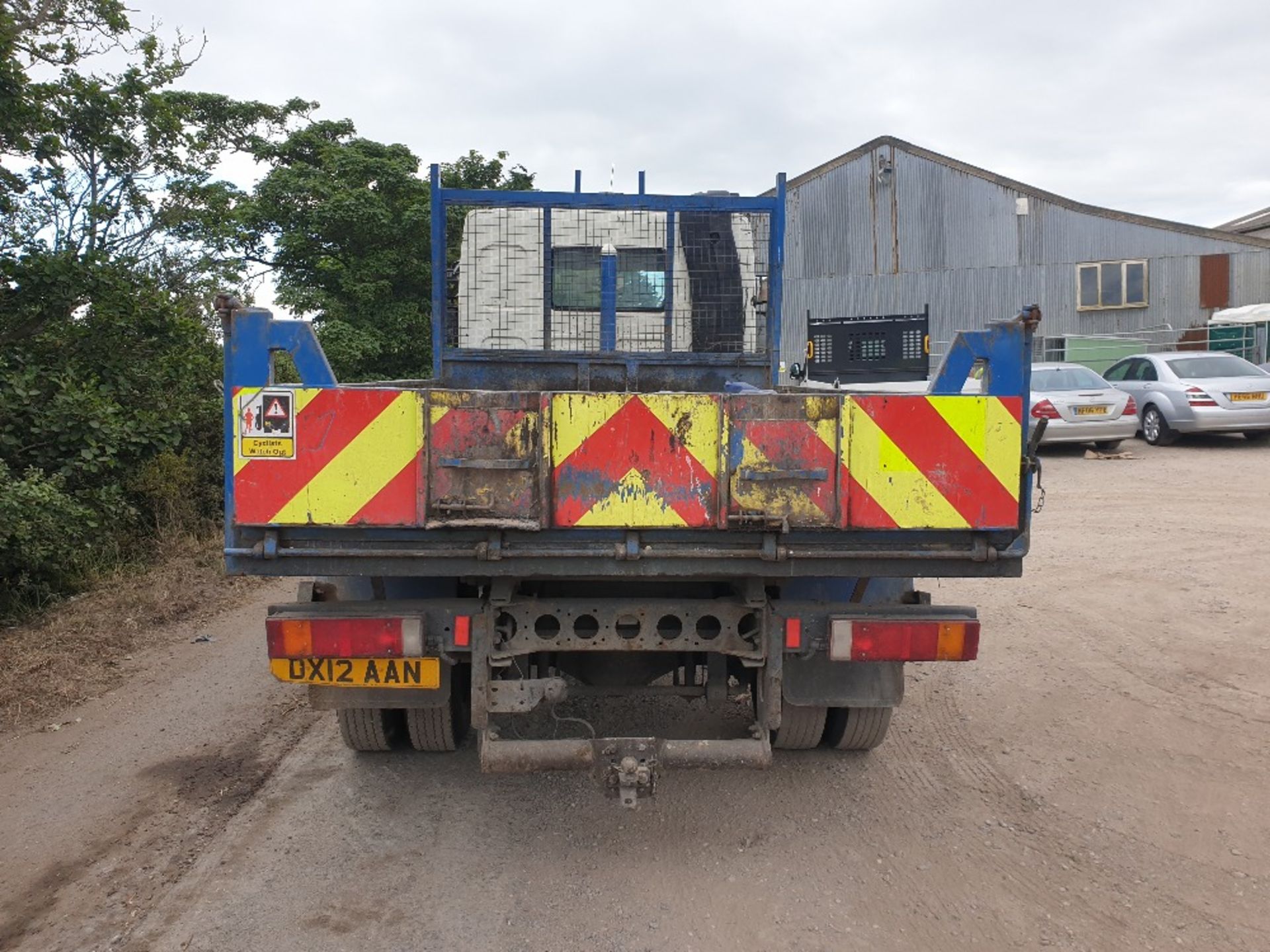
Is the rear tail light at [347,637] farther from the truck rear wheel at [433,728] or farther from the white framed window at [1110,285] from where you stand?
the white framed window at [1110,285]

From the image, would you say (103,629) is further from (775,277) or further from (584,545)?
(775,277)

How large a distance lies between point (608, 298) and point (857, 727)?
271 cm

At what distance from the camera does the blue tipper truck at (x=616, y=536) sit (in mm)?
2920

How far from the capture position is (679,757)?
129 inches

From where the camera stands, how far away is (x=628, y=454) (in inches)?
116

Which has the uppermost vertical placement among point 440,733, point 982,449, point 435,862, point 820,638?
point 982,449

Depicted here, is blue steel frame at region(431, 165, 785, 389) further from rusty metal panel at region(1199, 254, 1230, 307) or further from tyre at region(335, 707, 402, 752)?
rusty metal panel at region(1199, 254, 1230, 307)

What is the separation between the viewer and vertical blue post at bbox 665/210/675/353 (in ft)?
17.4

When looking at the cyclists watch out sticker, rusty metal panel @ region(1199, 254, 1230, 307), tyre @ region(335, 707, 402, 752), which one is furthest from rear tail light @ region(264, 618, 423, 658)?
rusty metal panel @ region(1199, 254, 1230, 307)

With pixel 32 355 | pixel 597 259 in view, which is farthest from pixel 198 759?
pixel 32 355

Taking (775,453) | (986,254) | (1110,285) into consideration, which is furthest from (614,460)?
(1110,285)

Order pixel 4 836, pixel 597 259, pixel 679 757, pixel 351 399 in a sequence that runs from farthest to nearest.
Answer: pixel 597 259 < pixel 4 836 < pixel 679 757 < pixel 351 399

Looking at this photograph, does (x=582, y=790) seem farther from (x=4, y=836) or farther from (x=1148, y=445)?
(x=1148, y=445)

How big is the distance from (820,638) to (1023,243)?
26.6 meters
